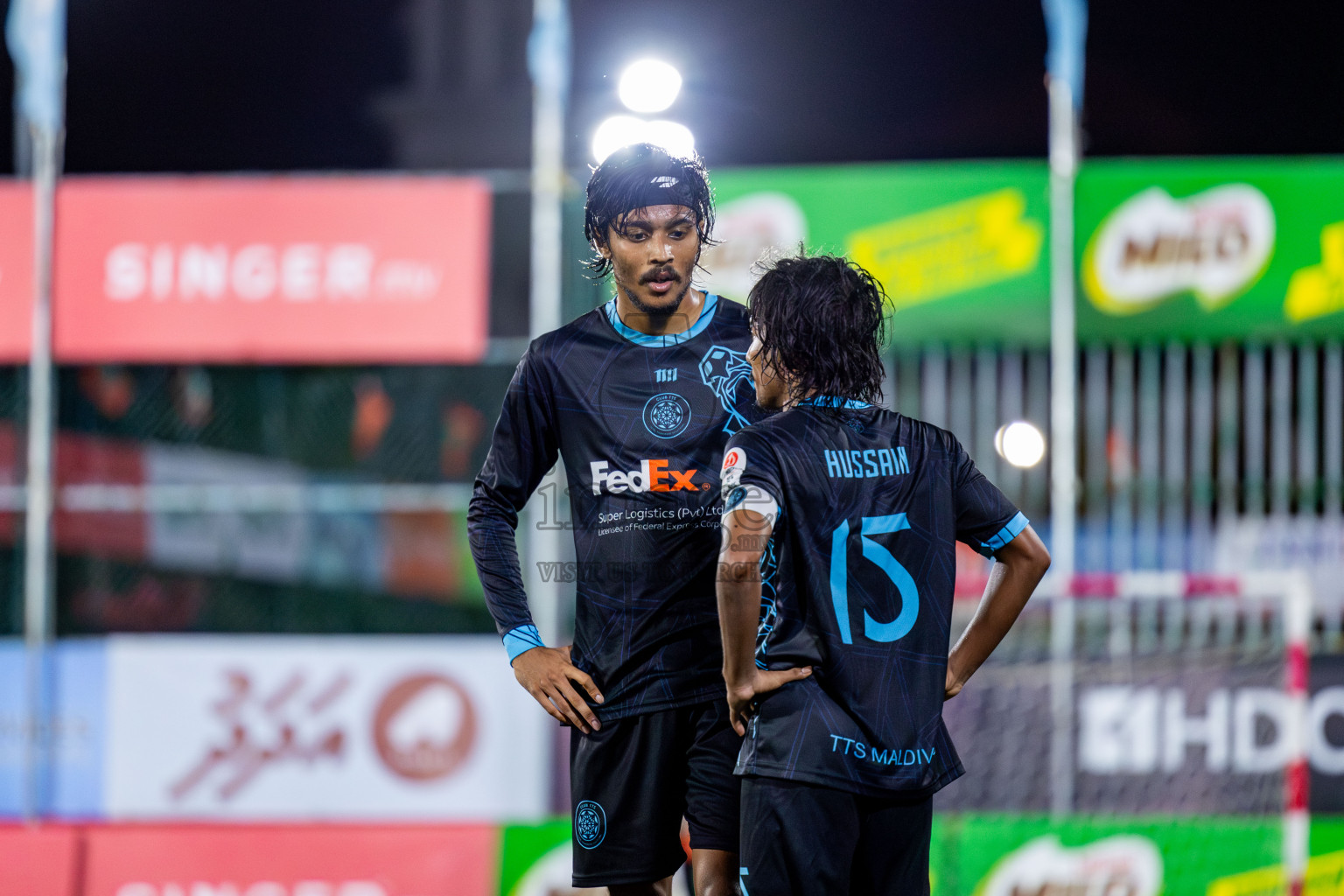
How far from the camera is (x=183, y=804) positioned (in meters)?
4.90

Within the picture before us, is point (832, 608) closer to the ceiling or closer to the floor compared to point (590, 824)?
closer to the ceiling

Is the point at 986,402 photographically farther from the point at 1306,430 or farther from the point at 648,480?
the point at 648,480

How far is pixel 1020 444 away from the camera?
4.95 m

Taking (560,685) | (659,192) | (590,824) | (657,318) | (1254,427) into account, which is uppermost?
(659,192)

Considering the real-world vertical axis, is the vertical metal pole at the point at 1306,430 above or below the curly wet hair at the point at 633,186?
below

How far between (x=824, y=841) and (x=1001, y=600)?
0.57 m

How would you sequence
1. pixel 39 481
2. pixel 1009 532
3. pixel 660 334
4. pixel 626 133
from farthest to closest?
pixel 626 133, pixel 39 481, pixel 660 334, pixel 1009 532

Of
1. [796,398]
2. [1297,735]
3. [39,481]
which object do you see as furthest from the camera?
[39,481]

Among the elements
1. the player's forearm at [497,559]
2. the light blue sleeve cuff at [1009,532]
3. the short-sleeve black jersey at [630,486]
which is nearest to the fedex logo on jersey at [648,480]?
the short-sleeve black jersey at [630,486]

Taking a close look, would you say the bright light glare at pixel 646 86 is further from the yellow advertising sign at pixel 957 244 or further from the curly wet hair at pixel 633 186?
the curly wet hair at pixel 633 186

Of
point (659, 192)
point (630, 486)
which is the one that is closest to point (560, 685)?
point (630, 486)

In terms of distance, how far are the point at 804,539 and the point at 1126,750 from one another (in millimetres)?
3093

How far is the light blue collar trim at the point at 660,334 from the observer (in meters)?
2.62

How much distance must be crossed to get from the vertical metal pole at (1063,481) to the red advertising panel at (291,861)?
2037mm
